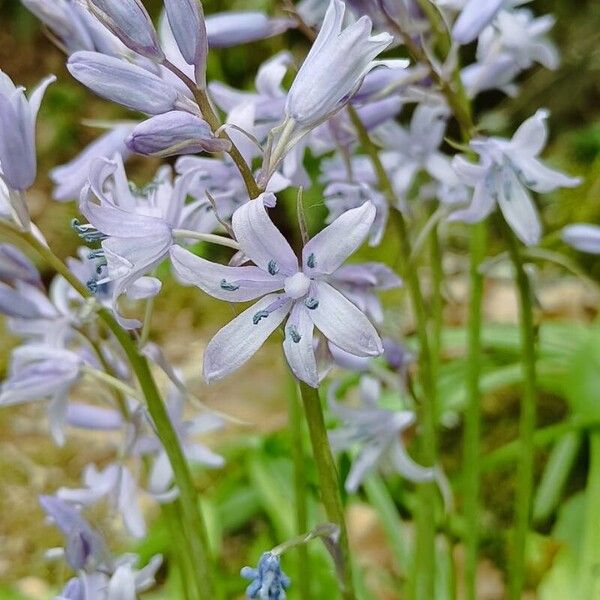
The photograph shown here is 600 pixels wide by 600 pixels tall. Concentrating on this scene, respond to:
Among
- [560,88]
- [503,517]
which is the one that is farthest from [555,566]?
[560,88]

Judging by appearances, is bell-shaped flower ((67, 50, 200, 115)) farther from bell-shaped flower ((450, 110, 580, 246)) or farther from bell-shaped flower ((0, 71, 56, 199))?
bell-shaped flower ((450, 110, 580, 246))

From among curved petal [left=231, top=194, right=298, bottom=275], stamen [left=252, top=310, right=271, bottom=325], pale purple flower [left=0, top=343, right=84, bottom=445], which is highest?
curved petal [left=231, top=194, right=298, bottom=275]

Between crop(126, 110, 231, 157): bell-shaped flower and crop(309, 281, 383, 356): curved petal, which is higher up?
crop(126, 110, 231, 157): bell-shaped flower

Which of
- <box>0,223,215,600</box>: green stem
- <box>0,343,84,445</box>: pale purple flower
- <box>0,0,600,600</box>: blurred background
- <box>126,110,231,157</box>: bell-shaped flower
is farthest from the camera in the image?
<box>0,0,600,600</box>: blurred background

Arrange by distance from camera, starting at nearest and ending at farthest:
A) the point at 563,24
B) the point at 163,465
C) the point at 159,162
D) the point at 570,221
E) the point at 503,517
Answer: the point at 163,465
the point at 503,517
the point at 570,221
the point at 563,24
the point at 159,162

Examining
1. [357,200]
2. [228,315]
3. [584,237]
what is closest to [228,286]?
[357,200]

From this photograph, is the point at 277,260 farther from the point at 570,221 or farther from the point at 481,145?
the point at 570,221

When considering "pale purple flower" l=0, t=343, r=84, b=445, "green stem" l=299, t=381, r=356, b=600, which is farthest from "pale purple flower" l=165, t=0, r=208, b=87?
"pale purple flower" l=0, t=343, r=84, b=445
